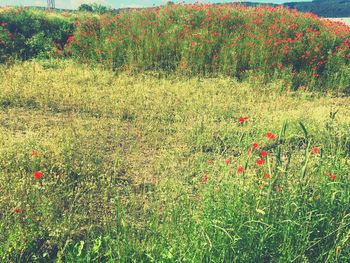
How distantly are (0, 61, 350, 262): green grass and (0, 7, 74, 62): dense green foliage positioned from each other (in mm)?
3023

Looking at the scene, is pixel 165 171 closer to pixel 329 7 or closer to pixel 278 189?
pixel 278 189

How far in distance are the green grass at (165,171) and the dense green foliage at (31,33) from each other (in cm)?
302

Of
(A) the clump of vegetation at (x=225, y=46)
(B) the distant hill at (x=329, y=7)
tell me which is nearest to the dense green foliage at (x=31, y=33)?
(A) the clump of vegetation at (x=225, y=46)

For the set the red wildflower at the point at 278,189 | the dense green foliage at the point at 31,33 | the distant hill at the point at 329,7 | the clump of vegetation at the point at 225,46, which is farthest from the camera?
the distant hill at the point at 329,7

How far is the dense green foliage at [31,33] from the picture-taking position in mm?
12539

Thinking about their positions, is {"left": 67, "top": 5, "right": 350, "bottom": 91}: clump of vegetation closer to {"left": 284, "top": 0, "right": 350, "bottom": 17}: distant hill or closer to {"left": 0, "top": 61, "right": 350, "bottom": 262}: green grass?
{"left": 0, "top": 61, "right": 350, "bottom": 262}: green grass

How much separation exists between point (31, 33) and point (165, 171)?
36.9ft

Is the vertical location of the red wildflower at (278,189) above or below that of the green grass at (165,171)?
above

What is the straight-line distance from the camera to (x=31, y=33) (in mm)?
14039

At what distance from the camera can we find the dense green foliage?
41.1 feet

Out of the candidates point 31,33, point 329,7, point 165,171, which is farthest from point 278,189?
point 329,7

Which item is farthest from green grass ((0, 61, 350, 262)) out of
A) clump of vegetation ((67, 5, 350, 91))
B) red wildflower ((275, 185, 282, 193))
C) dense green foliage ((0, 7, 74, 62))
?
dense green foliage ((0, 7, 74, 62))

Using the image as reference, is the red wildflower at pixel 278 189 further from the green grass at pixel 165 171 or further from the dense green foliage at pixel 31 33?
the dense green foliage at pixel 31 33

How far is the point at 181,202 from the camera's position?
3982 millimetres
